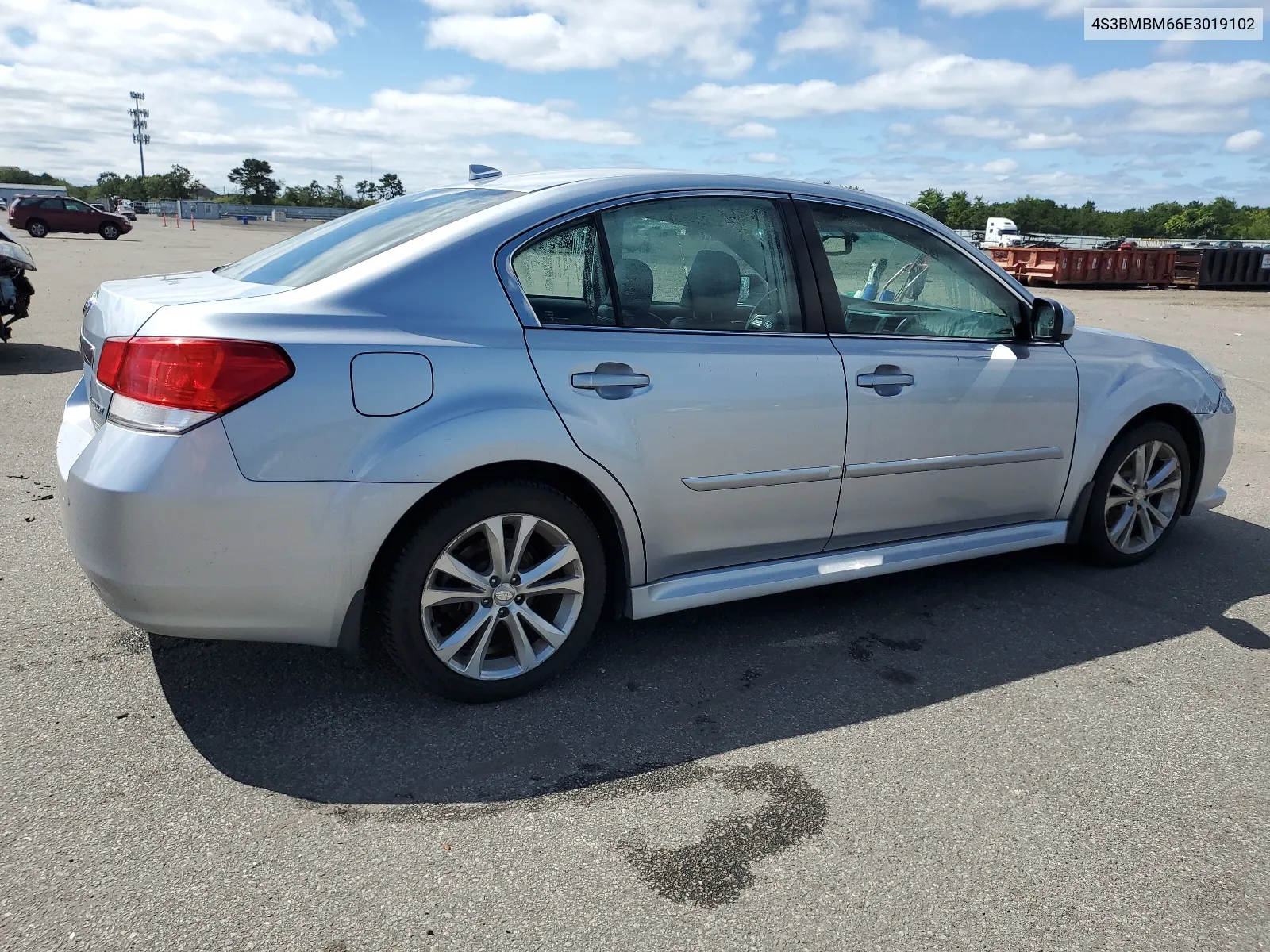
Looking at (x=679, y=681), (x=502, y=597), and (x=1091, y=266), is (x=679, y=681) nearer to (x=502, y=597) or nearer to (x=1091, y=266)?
Result: (x=502, y=597)

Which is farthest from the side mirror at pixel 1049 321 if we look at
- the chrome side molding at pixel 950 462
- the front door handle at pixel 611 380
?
the front door handle at pixel 611 380

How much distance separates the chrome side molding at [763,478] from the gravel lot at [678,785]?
2.13 feet

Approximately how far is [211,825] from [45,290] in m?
15.8

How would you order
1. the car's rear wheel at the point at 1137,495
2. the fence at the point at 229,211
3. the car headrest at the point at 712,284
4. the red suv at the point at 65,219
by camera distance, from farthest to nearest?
the fence at the point at 229,211, the red suv at the point at 65,219, the car's rear wheel at the point at 1137,495, the car headrest at the point at 712,284

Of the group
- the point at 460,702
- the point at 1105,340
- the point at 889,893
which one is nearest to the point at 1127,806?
the point at 889,893

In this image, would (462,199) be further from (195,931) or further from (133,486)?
(195,931)

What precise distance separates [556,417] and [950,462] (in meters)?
1.72

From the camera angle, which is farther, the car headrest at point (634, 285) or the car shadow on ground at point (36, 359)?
the car shadow on ground at point (36, 359)

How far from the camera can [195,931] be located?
2.21m

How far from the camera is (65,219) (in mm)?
39719

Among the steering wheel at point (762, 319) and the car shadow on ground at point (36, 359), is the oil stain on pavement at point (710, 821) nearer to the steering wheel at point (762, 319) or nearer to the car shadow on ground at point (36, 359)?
the steering wheel at point (762, 319)

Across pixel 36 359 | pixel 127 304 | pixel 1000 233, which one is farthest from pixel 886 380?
pixel 1000 233


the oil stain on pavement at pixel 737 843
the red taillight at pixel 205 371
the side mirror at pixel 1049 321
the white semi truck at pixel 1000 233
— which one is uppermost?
the white semi truck at pixel 1000 233

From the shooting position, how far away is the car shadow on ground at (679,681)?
9.59ft
